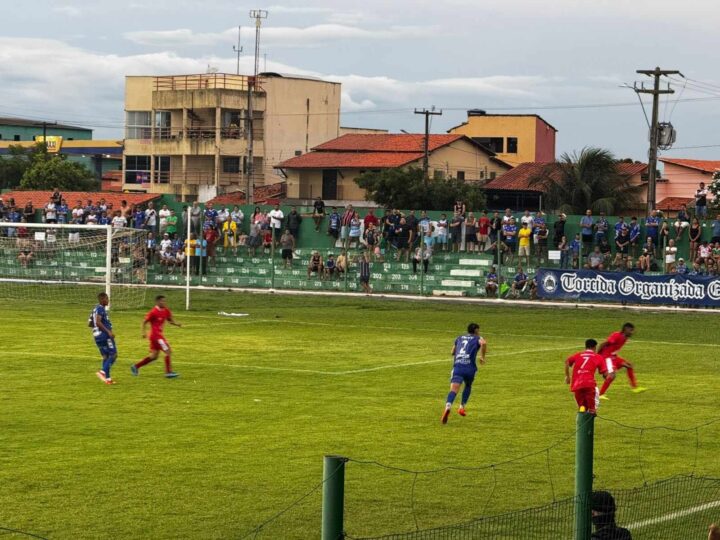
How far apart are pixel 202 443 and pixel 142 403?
14.7 ft

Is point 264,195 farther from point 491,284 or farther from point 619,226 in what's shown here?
point 619,226

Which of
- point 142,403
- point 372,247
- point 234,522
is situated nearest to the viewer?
point 234,522

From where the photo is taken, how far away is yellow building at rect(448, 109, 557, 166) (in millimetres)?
105438

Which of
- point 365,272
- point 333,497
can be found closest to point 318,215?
point 365,272

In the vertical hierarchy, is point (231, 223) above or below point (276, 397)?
above

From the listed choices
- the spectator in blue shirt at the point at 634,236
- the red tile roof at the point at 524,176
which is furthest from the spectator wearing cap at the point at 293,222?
the red tile roof at the point at 524,176

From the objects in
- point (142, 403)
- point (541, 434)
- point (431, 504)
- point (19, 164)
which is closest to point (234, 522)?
point (431, 504)

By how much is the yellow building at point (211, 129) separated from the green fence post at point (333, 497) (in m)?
90.7

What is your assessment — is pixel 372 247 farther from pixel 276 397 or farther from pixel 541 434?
pixel 541 434

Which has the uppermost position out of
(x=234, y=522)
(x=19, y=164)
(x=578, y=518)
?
(x=19, y=164)

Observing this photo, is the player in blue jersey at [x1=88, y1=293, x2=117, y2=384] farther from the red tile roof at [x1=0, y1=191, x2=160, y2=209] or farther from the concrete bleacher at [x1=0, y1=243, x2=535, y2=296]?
the red tile roof at [x1=0, y1=191, x2=160, y2=209]

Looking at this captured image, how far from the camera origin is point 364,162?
9169 centimetres

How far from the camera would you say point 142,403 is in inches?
893

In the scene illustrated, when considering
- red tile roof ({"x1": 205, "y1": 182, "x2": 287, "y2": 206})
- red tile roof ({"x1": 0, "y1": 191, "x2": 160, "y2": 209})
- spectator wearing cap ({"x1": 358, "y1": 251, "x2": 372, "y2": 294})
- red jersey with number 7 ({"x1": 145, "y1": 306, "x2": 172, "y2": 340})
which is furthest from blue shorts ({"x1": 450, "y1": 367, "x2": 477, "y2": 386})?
red tile roof ({"x1": 205, "y1": 182, "x2": 287, "y2": 206})
